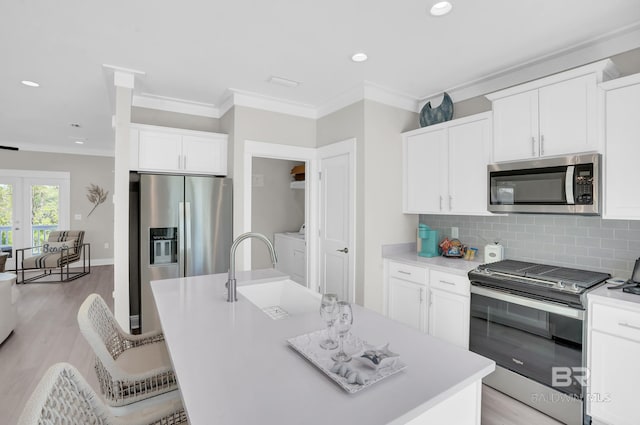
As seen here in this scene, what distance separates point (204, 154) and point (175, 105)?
654 mm

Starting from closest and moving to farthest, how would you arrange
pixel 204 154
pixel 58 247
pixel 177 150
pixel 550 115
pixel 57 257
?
1. pixel 550 115
2. pixel 177 150
3. pixel 204 154
4. pixel 57 257
5. pixel 58 247

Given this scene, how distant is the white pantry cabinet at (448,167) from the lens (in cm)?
287

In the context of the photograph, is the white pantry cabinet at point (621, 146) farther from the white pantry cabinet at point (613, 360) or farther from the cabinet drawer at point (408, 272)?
the cabinet drawer at point (408, 272)

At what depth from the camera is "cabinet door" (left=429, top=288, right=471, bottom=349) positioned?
8.80 ft

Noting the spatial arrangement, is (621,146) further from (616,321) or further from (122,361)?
(122,361)

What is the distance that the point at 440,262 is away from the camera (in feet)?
9.90

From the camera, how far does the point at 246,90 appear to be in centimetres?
337

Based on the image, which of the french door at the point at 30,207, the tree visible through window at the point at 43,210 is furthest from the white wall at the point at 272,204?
the tree visible through window at the point at 43,210

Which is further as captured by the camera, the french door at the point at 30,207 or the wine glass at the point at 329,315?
the french door at the point at 30,207

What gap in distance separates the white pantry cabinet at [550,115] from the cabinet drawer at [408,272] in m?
1.17

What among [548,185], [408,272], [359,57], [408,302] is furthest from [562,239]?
[359,57]

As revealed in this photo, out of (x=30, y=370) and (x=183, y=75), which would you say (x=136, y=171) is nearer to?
(x=183, y=75)

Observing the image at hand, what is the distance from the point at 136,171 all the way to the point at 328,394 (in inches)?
125

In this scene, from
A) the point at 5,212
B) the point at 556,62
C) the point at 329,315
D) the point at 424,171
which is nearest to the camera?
the point at 329,315
